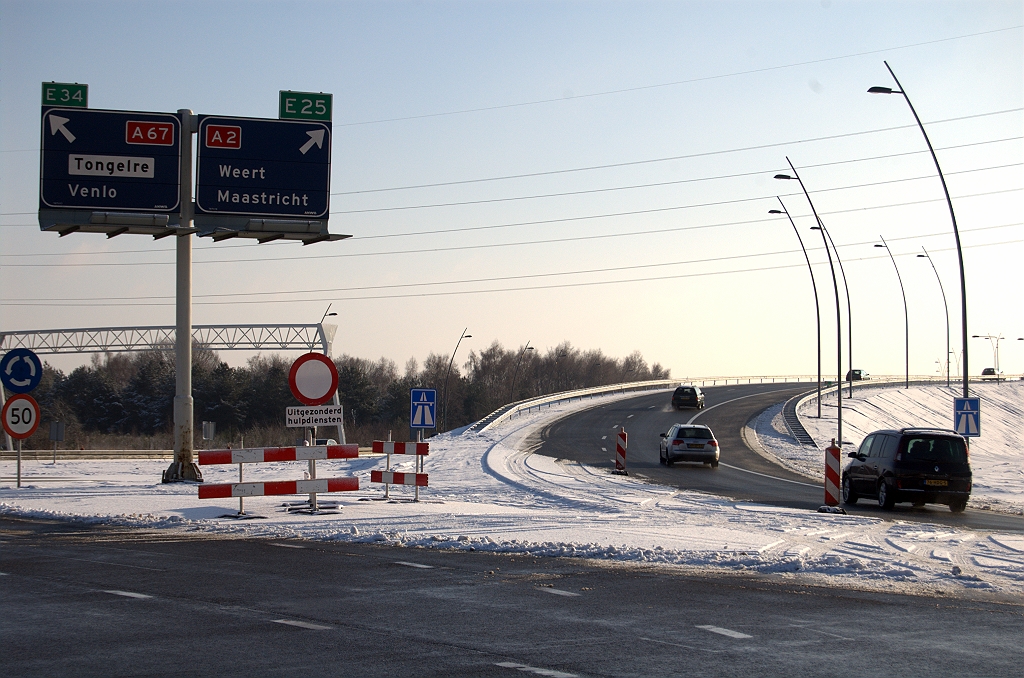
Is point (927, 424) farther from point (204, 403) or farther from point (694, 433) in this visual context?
point (204, 403)

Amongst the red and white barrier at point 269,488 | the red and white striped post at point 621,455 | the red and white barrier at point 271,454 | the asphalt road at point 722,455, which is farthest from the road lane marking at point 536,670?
the red and white striped post at point 621,455

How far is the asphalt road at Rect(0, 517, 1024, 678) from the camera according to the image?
22.2 feet

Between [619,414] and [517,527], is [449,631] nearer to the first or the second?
[517,527]

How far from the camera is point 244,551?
12477 mm

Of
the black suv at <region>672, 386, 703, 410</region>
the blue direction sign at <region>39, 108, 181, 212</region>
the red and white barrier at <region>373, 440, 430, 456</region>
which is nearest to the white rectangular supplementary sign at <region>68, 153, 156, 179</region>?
the blue direction sign at <region>39, 108, 181, 212</region>

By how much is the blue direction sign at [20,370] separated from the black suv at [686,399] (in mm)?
54014

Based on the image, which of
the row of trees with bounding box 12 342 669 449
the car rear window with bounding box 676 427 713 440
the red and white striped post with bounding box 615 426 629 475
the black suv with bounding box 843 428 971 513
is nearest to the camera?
the black suv with bounding box 843 428 971 513

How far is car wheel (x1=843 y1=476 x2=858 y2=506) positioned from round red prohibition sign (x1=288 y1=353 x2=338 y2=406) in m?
14.2

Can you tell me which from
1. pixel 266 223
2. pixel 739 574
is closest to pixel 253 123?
pixel 266 223

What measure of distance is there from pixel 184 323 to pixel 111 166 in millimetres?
3852

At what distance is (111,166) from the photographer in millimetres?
22859

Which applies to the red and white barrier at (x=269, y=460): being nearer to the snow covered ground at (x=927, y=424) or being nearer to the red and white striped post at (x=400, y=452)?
the red and white striped post at (x=400, y=452)

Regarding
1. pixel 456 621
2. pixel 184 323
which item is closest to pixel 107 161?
pixel 184 323

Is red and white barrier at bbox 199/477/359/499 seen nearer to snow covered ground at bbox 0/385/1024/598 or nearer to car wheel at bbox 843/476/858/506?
snow covered ground at bbox 0/385/1024/598
